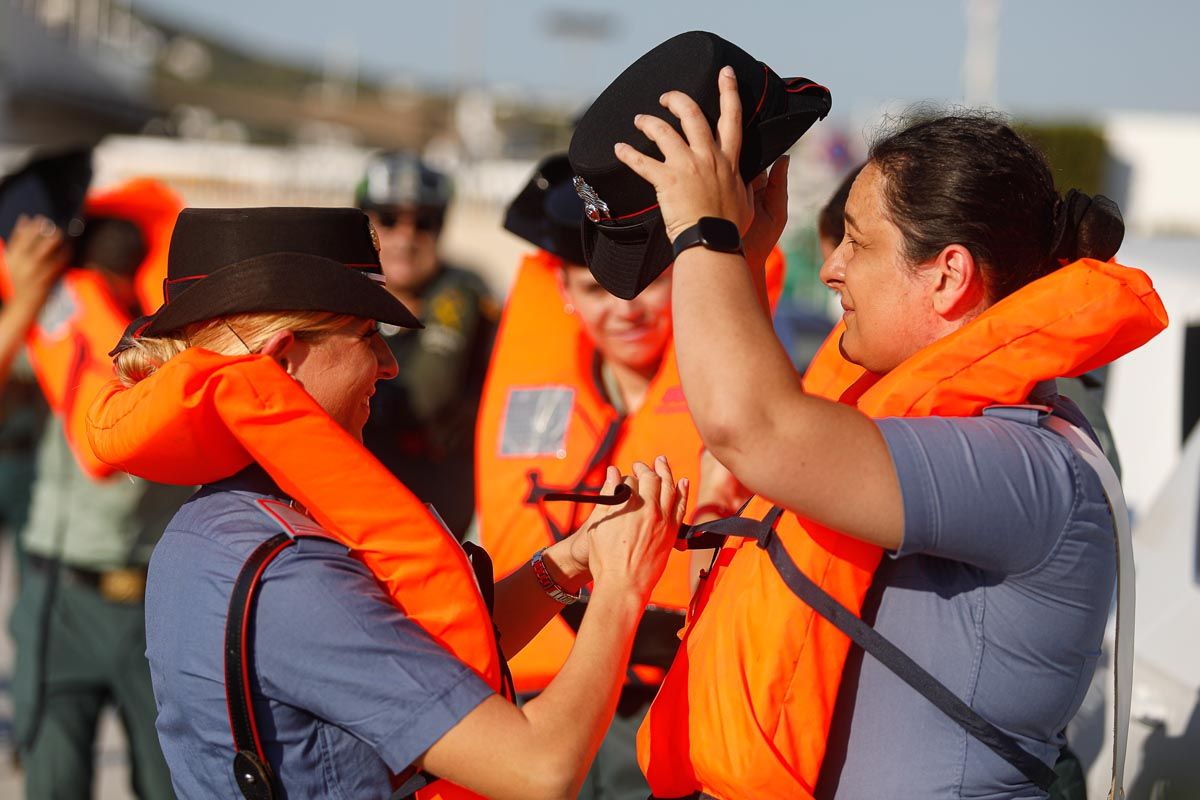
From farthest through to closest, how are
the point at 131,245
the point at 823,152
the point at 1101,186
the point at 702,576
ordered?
the point at 1101,186 < the point at 823,152 < the point at 131,245 < the point at 702,576

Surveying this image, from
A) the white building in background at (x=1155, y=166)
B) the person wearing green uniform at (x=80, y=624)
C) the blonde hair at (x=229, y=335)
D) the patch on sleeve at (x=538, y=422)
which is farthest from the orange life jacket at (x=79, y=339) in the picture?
the white building in background at (x=1155, y=166)

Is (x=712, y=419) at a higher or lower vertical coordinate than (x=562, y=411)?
higher

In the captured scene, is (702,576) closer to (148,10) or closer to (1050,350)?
(1050,350)

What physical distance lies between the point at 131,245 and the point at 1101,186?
2582 cm

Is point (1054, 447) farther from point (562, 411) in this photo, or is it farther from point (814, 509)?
point (562, 411)

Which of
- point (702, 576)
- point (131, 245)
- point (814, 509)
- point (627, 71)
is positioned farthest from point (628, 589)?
point (131, 245)

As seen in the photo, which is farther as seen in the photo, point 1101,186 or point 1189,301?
point 1101,186

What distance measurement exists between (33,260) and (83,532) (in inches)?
37.7

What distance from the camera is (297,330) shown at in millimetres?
1926

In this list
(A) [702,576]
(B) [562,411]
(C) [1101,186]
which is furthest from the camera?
(C) [1101,186]

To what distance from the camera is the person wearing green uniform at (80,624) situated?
160 inches

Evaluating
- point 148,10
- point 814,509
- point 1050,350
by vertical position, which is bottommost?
point 814,509

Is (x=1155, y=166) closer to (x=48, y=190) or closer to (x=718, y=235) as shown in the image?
(x=48, y=190)

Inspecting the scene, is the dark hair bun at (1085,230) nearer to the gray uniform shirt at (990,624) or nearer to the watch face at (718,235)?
the gray uniform shirt at (990,624)
